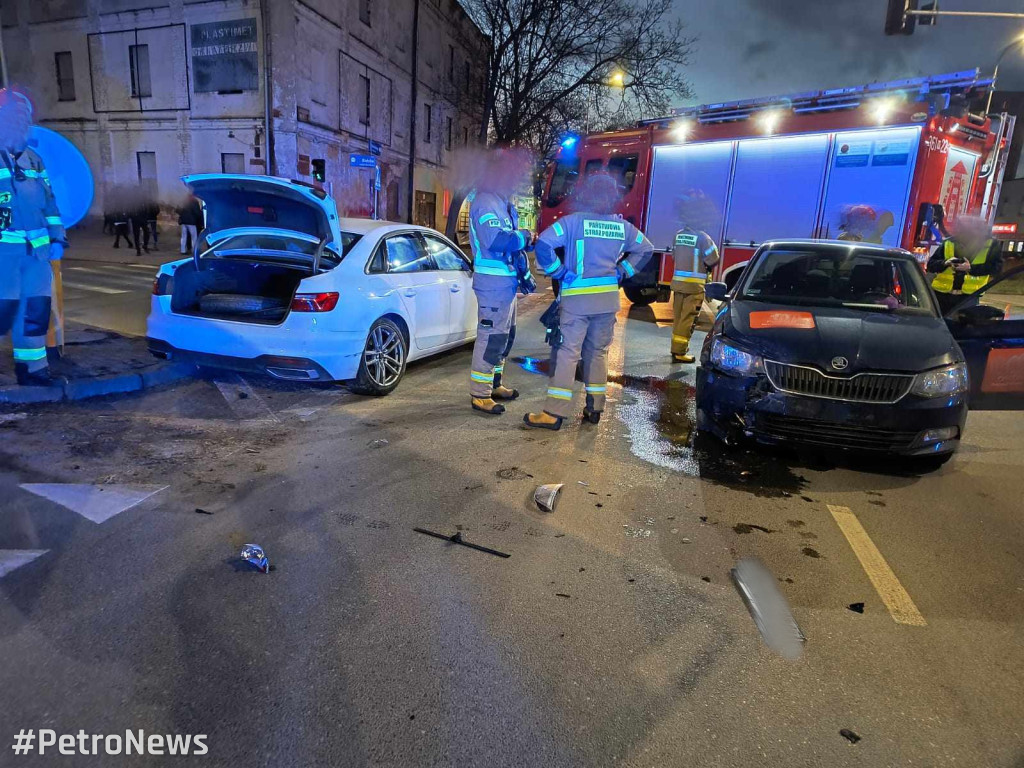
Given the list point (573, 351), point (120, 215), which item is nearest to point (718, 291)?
point (573, 351)

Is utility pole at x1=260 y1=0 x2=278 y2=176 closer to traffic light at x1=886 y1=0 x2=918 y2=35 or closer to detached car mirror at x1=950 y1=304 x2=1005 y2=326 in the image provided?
traffic light at x1=886 y1=0 x2=918 y2=35

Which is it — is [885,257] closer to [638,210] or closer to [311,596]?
[311,596]

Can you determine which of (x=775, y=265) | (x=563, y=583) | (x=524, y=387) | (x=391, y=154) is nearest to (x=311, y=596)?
(x=563, y=583)

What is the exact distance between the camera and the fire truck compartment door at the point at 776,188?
9.45 metres

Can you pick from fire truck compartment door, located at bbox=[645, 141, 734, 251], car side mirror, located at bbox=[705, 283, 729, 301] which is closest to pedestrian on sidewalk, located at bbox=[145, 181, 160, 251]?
fire truck compartment door, located at bbox=[645, 141, 734, 251]

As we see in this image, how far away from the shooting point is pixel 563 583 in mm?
2836

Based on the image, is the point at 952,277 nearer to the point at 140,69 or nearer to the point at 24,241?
the point at 24,241

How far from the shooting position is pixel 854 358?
4027 mm

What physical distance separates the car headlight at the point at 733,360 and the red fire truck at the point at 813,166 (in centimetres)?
432

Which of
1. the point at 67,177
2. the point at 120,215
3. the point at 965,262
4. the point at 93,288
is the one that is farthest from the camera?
the point at 120,215

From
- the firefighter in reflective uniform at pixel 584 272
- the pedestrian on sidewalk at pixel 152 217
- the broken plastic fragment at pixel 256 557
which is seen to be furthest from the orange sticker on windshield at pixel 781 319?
the pedestrian on sidewalk at pixel 152 217

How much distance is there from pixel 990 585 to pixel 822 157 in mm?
8006

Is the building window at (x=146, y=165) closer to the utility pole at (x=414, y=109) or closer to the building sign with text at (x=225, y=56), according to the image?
the building sign with text at (x=225, y=56)

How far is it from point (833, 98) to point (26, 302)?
1018 cm
